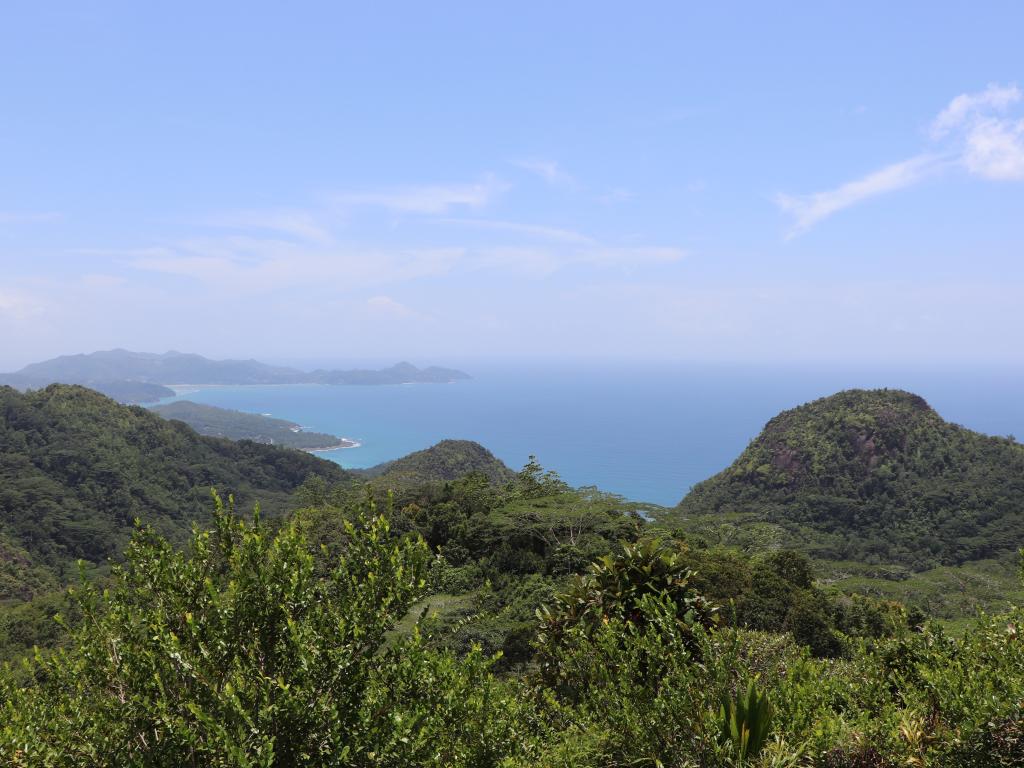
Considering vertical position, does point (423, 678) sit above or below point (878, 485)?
above

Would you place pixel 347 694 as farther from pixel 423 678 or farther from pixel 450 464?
pixel 450 464

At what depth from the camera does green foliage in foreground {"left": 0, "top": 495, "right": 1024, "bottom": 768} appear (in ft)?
17.5

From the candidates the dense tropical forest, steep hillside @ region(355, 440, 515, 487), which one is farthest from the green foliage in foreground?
steep hillside @ region(355, 440, 515, 487)

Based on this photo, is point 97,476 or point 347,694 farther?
point 97,476

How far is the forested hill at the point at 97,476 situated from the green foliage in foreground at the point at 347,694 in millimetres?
67437

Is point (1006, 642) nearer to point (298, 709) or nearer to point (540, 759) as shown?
point (540, 759)

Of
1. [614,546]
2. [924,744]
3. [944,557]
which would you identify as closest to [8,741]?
[924,744]

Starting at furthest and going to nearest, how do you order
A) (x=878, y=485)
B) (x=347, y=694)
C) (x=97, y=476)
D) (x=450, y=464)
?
(x=450, y=464) → (x=97, y=476) → (x=878, y=485) → (x=347, y=694)

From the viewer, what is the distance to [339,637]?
5.72 m

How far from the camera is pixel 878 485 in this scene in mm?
73500

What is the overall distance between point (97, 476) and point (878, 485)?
112m

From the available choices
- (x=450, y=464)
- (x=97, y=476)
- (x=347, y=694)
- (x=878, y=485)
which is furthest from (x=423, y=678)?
(x=97, y=476)

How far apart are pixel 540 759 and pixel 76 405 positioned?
124 meters

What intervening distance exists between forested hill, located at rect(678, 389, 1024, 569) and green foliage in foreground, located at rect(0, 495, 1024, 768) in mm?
57849
